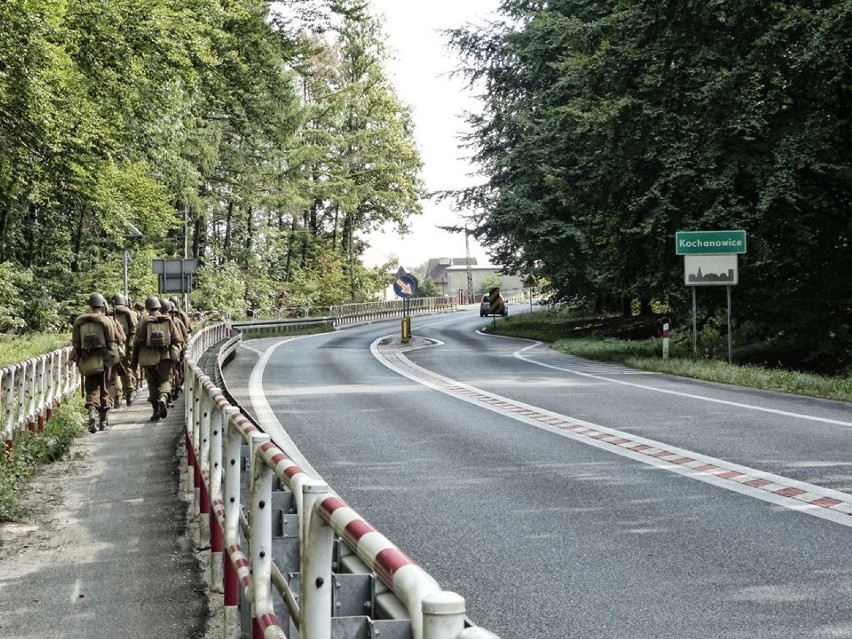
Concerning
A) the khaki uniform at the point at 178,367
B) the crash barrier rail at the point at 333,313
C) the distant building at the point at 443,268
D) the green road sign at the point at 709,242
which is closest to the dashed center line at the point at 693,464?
the khaki uniform at the point at 178,367

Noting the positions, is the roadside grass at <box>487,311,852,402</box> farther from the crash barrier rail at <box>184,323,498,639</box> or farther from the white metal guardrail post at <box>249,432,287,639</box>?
the white metal guardrail post at <box>249,432,287,639</box>

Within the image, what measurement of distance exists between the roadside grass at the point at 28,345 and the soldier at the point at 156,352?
4925 millimetres

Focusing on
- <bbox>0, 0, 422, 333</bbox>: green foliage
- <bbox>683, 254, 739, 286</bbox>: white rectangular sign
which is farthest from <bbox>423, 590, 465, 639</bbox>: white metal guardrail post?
<bbox>683, 254, 739, 286</bbox>: white rectangular sign

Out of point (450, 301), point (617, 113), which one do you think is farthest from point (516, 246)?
point (450, 301)

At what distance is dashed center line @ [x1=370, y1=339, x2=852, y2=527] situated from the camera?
7.80 m

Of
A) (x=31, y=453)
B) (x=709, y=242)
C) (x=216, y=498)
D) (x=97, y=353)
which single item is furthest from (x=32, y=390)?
(x=709, y=242)

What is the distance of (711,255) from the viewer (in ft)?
74.9

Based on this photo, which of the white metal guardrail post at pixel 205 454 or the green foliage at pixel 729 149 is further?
the green foliage at pixel 729 149

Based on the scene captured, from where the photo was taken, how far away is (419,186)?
7431 centimetres

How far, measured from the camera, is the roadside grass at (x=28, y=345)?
2044cm

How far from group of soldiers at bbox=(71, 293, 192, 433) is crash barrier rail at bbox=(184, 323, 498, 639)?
791 cm

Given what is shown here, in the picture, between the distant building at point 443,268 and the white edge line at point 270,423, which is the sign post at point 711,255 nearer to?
the white edge line at point 270,423

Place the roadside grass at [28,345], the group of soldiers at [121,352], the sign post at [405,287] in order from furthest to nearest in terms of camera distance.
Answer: the sign post at [405,287] < the roadside grass at [28,345] < the group of soldiers at [121,352]

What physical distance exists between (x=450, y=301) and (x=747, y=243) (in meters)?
72.6
